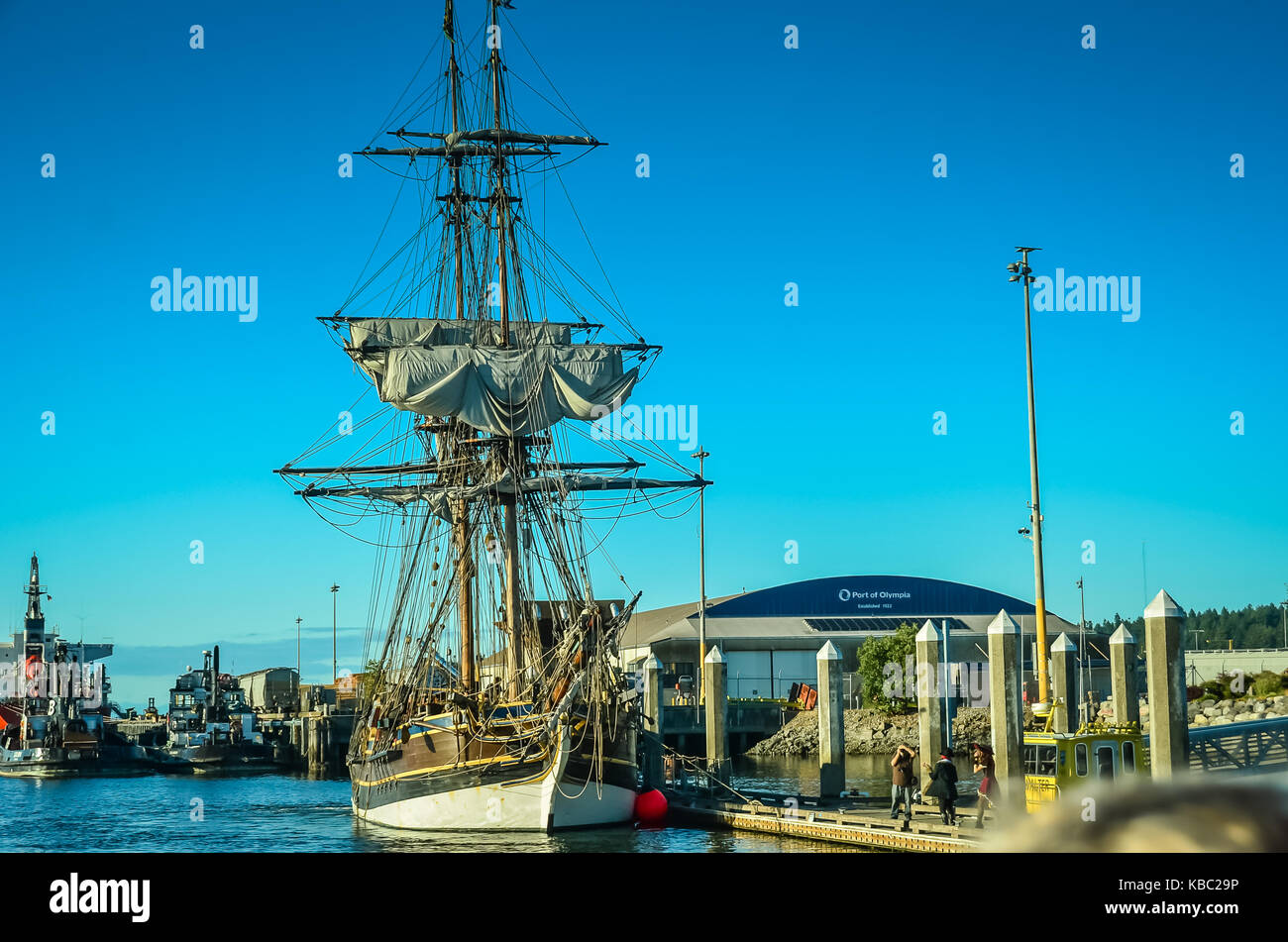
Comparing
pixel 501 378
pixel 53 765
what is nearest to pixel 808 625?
pixel 53 765

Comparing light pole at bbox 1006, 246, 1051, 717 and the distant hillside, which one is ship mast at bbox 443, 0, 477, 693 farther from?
the distant hillside

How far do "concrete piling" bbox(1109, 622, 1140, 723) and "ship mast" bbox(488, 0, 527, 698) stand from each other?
18643 millimetres

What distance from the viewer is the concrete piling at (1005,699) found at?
30031 millimetres

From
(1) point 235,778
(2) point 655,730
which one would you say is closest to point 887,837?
(2) point 655,730

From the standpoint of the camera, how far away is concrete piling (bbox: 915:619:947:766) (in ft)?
107

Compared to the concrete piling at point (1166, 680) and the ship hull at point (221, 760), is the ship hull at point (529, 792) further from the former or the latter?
the ship hull at point (221, 760)

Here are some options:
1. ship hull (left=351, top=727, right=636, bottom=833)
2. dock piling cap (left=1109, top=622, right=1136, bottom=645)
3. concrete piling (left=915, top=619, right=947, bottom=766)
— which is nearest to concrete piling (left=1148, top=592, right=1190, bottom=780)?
concrete piling (left=915, top=619, right=947, bottom=766)

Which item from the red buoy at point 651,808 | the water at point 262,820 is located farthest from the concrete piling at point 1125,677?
the red buoy at point 651,808

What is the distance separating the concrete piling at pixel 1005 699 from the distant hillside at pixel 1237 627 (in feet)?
384
